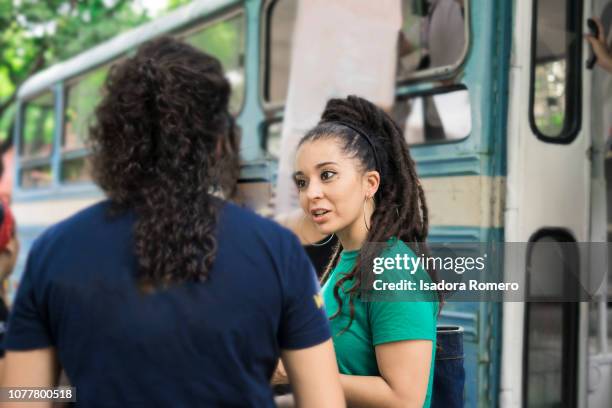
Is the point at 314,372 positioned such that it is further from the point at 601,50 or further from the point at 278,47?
the point at 278,47

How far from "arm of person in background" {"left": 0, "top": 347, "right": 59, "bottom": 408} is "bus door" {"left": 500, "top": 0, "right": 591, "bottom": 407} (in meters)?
1.99

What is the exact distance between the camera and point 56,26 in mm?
12570

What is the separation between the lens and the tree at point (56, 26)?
12180mm

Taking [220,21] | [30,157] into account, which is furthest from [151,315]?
[30,157]

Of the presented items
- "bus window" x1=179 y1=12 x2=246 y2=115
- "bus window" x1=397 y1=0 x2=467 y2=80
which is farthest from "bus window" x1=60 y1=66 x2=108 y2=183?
"bus window" x1=397 y1=0 x2=467 y2=80

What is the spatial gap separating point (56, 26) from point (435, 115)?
10876 mm

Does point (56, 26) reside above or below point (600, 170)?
above

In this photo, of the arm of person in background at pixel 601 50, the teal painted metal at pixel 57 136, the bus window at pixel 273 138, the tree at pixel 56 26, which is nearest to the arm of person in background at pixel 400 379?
the arm of person in background at pixel 601 50

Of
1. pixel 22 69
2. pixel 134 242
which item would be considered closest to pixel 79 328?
pixel 134 242

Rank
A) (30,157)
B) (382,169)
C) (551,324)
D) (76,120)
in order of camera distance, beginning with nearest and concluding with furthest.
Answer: (382,169) → (551,324) → (76,120) → (30,157)

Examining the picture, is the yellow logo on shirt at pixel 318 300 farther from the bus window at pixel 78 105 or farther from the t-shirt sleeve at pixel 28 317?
the bus window at pixel 78 105

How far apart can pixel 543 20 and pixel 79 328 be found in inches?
96.2

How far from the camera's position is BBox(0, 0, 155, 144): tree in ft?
40.0

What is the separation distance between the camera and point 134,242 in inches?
45.3
